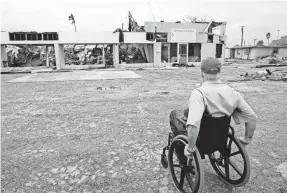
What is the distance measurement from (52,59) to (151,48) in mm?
11610

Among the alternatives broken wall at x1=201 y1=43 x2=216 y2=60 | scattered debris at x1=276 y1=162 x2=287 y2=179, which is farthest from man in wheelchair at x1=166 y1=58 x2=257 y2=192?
broken wall at x1=201 y1=43 x2=216 y2=60

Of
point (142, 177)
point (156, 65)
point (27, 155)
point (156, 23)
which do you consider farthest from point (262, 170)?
point (156, 23)

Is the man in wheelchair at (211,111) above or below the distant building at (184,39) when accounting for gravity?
below

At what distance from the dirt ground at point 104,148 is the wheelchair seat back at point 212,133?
2.01ft

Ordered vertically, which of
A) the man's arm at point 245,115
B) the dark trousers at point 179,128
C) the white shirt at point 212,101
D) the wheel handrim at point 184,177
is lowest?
the wheel handrim at point 184,177

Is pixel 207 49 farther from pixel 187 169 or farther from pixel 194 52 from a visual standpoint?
pixel 187 169

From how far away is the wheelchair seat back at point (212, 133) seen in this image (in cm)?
220

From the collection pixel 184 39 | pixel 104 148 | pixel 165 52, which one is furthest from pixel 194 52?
pixel 104 148

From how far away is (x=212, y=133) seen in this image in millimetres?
2266

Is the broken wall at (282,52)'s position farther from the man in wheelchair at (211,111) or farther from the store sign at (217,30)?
the man in wheelchair at (211,111)

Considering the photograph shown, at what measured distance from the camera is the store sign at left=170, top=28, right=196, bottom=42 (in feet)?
84.2

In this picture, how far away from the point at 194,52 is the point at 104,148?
25.6 metres

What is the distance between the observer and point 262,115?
18.5 ft

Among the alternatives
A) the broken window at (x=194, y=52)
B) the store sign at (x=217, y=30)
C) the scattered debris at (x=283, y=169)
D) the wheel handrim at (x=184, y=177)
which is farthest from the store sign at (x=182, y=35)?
the wheel handrim at (x=184, y=177)
